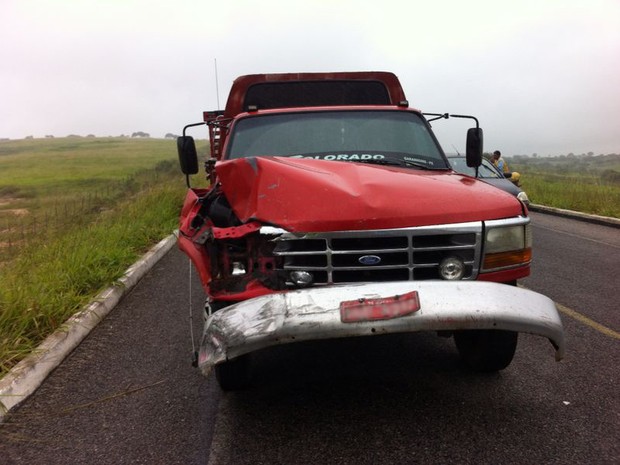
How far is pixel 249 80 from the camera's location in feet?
20.5

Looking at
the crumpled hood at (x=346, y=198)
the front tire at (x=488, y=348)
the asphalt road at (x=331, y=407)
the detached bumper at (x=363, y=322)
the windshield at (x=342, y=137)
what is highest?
the windshield at (x=342, y=137)

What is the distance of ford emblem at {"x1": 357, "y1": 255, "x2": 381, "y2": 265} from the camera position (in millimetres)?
2781

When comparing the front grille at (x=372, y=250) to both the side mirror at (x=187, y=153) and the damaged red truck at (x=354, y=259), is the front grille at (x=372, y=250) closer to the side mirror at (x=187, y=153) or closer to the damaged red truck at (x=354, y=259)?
the damaged red truck at (x=354, y=259)

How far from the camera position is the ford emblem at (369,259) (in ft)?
9.12

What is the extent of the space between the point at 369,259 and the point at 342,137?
1753mm

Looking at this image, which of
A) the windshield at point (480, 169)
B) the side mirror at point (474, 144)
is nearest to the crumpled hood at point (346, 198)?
the side mirror at point (474, 144)

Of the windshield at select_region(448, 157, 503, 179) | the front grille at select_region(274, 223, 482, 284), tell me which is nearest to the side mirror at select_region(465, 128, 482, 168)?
the front grille at select_region(274, 223, 482, 284)

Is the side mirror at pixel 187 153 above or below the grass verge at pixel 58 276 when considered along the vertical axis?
above

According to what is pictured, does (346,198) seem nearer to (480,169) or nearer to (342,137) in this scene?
(342,137)

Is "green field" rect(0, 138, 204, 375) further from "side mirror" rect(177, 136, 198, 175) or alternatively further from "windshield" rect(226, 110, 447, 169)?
"windshield" rect(226, 110, 447, 169)

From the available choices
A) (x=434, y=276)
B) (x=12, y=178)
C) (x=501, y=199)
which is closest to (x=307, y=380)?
(x=434, y=276)

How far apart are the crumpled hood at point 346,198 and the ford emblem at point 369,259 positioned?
0.61 ft

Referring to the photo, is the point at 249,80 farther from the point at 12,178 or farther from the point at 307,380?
the point at 12,178

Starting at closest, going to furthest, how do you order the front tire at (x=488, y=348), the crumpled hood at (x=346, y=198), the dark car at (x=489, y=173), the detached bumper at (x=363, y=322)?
the detached bumper at (x=363, y=322) → the crumpled hood at (x=346, y=198) → the front tire at (x=488, y=348) → the dark car at (x=489, y=173)
